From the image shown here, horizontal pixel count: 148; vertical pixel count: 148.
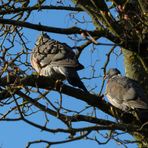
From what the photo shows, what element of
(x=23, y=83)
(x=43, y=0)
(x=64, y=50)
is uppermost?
(x=43, y=0)

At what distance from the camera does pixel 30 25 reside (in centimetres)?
784

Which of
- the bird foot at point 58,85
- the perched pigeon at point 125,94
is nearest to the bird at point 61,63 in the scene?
the perched pigeon at point 125,94

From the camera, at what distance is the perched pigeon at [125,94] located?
953cm

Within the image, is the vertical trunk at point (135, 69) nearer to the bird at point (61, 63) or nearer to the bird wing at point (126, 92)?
the bird wing at point (126, 92)

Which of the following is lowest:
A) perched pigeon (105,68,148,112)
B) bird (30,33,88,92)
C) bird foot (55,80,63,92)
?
bird foot (55,80,63,92)

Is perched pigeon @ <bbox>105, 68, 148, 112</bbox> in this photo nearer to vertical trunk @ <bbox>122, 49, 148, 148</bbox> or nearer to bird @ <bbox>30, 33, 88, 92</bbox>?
vertical trunk @ <bbox>122, 49, 148, 148</bbox>

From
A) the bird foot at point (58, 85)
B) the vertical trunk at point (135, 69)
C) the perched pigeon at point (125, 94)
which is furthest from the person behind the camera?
the vertical trunk at point (135, 69)

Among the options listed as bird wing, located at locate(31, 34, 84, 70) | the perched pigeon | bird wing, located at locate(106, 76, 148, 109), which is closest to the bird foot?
the perched pigeon

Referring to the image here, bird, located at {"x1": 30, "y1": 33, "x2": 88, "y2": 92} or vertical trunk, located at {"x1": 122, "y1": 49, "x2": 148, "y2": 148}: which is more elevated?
bird, located at {"x1": 30, "y1": 33, "x2": 88, "y2": 92}

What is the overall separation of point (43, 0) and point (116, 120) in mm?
3444

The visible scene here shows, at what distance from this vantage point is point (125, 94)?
33.2ft

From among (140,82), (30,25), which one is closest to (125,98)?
(140,82)

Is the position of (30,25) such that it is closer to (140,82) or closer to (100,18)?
(100,18)

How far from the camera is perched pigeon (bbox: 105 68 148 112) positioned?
9531 millimetres
